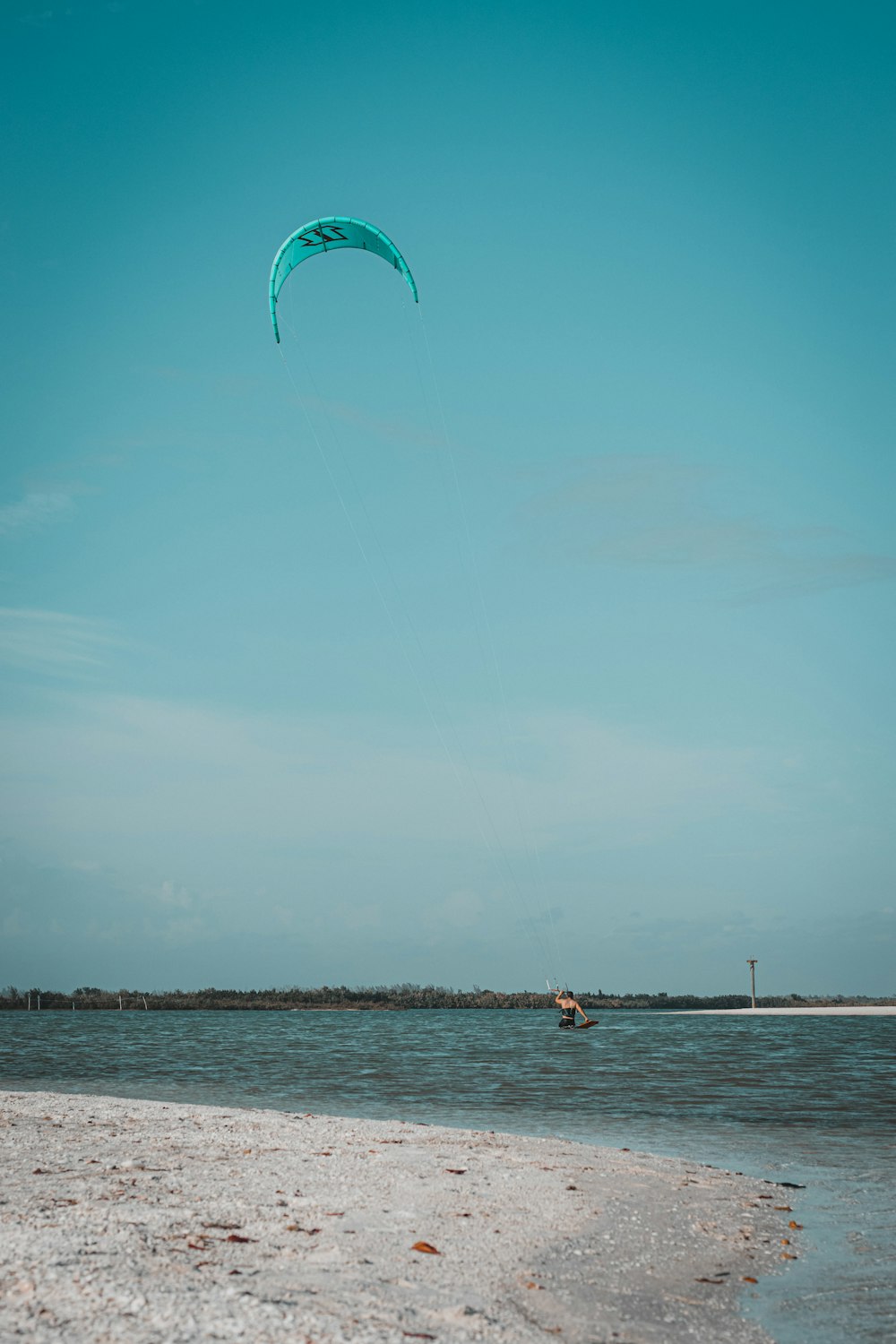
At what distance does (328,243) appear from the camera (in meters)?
21.8

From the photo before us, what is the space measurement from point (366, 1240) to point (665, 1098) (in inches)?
567

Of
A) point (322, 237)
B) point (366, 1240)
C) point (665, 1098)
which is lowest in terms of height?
point (665, 1098)

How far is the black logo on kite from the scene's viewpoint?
2111 centimetres

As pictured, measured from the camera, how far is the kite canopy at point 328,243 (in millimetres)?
20781

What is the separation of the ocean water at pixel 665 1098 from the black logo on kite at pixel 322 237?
17803 millimetres

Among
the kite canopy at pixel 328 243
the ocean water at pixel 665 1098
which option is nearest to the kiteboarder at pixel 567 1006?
the ocean water at pixel 665 1098

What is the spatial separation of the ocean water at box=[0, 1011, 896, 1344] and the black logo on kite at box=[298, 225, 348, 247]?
17803mm

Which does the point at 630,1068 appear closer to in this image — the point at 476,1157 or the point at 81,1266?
the point at 476,1157

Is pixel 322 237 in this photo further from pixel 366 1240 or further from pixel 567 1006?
pixel 567 1006

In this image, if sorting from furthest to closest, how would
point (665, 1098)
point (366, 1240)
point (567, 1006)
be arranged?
1. point (567, 1006)
2. point (665, 1098)
3. point (366, 1240)

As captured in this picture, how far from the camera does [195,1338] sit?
5.14 m

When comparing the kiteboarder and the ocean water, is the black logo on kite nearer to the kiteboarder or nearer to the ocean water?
the ocean water

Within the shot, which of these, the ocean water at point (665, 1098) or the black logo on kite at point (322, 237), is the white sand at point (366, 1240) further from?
the black logo on kite at point (322, 237)

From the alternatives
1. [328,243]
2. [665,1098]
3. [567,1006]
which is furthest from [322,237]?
[567,1006]
